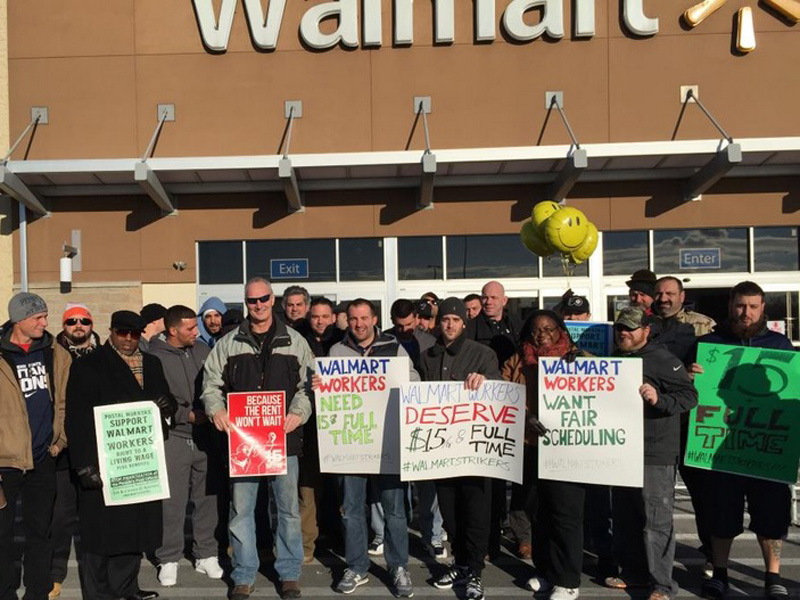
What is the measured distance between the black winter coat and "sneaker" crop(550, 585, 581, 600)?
108 inches

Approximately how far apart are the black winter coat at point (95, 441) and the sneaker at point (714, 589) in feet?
12.6

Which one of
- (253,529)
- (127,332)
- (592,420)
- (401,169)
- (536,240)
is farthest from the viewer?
(401,169)

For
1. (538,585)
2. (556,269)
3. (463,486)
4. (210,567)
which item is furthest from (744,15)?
(210,567)

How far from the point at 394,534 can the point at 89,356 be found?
2.42 m

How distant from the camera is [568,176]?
37.9ft

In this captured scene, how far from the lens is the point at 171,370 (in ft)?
17.6

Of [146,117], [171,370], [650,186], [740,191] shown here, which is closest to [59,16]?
[146,117]

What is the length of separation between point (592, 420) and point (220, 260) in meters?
9.54

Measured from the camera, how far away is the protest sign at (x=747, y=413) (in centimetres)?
477

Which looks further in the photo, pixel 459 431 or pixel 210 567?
pixel 210 567

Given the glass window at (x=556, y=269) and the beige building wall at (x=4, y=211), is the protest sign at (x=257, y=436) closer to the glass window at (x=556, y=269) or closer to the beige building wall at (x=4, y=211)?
the glass window at (x=556, y=269)

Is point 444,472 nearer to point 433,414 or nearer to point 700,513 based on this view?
point 433,414

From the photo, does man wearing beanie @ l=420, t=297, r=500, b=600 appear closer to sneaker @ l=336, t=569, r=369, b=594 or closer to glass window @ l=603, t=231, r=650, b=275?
sneaker @ l=336, t=569, r=369, b=594

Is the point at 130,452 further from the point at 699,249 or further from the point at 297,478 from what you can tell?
the point at 699,249
